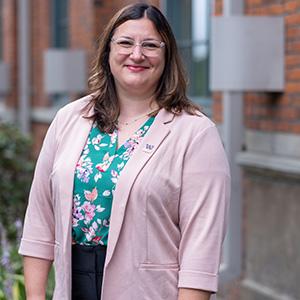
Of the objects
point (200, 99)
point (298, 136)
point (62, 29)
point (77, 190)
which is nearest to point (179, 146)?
point (77, 190)

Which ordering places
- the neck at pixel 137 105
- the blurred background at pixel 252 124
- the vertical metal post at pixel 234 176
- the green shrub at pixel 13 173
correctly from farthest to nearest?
the green shrub at pixel 13 173
the vertical metal post at pixel 234 176
the blurred background at pixel 252 124
the neck at pixel 137 105

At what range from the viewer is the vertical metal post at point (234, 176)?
23.7ft

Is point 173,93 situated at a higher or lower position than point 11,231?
higher

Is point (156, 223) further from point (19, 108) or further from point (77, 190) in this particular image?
point (19, 108)

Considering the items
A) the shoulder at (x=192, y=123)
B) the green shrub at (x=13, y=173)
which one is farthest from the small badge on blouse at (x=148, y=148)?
the green shrub at (x=13, y=173)

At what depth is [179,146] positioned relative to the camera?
3.29m

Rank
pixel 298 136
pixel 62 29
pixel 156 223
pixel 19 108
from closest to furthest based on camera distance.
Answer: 1. pixel 156 223
2. pixel 298 136
3. pixel 62 29
4. pixel 19 108

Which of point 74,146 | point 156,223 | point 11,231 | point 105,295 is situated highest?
point 74,146

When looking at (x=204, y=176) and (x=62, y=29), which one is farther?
(x=62, y=29)

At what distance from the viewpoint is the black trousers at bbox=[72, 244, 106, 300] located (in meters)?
3.33

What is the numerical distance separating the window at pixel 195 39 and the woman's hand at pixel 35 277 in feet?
15.9

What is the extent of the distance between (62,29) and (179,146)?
30.7 ft

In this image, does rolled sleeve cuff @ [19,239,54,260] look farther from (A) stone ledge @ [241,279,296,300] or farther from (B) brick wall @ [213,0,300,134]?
(A) stone ledge @ [241,279,296,300]

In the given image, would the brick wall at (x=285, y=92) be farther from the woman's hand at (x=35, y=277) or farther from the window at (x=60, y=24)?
the window at (x=60, y=24)
